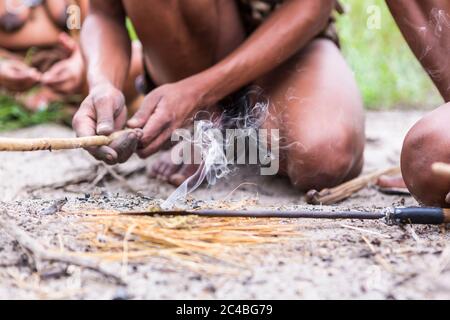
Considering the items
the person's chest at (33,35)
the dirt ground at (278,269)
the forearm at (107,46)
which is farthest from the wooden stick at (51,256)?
the person's chest at (33,35)

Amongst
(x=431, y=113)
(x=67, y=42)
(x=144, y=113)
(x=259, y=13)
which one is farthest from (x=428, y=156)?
(x=67, y=42)

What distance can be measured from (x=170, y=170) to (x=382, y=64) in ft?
8.32

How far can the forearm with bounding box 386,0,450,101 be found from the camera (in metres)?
1.70

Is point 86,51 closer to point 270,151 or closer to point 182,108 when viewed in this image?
point 182,108

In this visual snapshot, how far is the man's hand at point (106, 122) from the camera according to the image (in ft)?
5.74

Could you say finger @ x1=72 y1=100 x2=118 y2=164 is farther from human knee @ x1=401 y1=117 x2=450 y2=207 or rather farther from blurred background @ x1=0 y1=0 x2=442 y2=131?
blurred background @ x1=0 y1=0 x2=442 y2=131

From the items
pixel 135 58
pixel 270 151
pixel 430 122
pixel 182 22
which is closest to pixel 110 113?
pixel 182 22

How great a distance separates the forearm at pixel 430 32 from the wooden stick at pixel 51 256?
994 mm

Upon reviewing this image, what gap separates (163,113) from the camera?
6.13 ft

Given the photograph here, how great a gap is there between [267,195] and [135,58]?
51.8 inches

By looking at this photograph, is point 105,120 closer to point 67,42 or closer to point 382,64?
point 67,42

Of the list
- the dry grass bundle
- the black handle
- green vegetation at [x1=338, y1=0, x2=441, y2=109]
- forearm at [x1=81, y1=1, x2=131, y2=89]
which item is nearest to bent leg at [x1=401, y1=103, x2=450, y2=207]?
the black handle

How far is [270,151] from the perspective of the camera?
218 cm

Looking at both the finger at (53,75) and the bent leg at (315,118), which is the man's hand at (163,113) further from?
the finger at (53,75)
